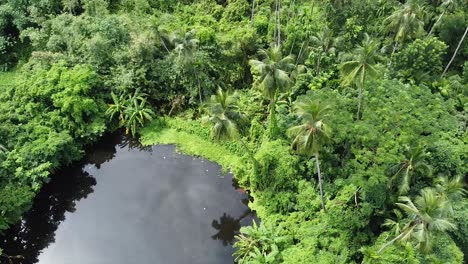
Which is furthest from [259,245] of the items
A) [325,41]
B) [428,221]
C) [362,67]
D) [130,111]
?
[325,41]

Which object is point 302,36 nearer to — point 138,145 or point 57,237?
point 138,145

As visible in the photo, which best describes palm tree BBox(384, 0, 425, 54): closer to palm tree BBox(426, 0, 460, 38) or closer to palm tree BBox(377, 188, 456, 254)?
palm tree BBox(426, 0, 460, 38)

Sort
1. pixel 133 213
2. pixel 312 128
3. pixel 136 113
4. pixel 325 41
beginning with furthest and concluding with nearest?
1. pixel 325 41
2. pixel 136 113
3. pixel 133 213
4. pixel 312 128

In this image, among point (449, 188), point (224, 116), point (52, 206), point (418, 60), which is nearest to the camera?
point (449, 188)

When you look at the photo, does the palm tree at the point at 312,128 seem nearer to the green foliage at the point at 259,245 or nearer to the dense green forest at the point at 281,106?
the dense green forest at the point at 281,106

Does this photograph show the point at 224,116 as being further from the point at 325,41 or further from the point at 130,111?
the point at 325,41

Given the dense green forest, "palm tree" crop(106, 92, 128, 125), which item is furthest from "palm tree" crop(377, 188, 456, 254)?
"palm tree" crop(106, 92, 128, 125)

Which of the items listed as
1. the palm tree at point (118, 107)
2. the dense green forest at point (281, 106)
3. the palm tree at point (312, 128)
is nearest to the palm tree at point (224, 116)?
the dense green forest at point (281, 106)
